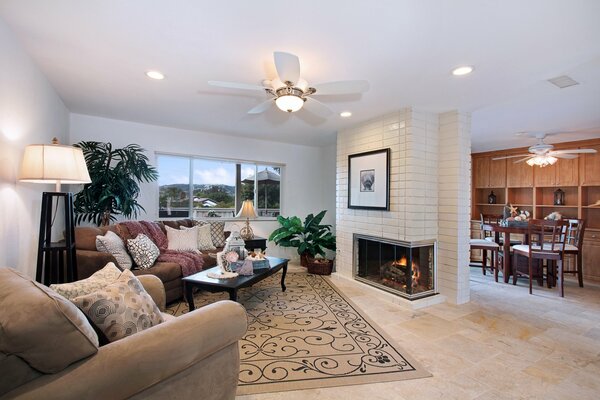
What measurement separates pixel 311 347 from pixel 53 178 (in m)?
2.38

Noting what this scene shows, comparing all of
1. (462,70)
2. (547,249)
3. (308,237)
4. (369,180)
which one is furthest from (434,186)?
(308,237)

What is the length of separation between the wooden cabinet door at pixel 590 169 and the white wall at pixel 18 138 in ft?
24.6

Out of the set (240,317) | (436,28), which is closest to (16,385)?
(240,317)

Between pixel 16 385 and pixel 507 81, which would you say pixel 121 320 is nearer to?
pixel 16 385

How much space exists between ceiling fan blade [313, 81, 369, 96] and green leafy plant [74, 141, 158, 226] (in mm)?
2905

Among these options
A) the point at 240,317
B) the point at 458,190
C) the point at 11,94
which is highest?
the point at 11,94

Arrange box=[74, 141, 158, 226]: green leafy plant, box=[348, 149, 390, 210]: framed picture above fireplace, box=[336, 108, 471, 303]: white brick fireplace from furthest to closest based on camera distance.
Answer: box=[348, 149, 390, 210]: framed picture above fireplace → box=[74, 141, 158, 226]: green leafy plant → box=[336, 108, 471, 303]: white brick fireplace

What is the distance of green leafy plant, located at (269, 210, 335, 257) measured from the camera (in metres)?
5.04

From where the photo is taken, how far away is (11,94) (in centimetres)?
211

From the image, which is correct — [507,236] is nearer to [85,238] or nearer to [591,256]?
[591,256]

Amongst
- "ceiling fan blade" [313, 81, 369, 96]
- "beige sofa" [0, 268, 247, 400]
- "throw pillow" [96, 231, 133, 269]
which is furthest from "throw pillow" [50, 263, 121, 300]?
"ceiling fan blade" [313, 81, 369, 96]

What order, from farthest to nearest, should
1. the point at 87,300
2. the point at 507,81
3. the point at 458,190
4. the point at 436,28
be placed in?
the point at 458,190 < the point at 507,81 < the point at 436,28 < the point at 87,300

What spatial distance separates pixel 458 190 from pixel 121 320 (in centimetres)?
366

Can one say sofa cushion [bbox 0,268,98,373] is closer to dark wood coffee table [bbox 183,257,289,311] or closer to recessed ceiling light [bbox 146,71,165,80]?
dark wood coffee table [bbox 183,257,289,311]
